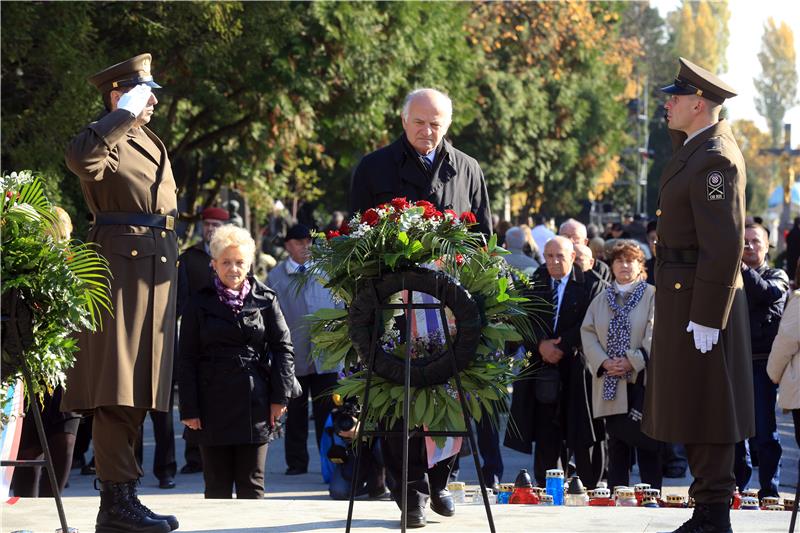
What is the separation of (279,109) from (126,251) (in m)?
12.7

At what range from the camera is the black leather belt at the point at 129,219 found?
624 centimetres

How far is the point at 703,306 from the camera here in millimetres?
6156

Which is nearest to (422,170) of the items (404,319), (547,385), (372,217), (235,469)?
(404,319)

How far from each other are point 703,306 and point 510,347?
9.03 ft

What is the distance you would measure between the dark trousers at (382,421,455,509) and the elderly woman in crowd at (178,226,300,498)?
1667mm

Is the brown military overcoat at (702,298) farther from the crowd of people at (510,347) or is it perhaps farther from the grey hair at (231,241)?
the grey hair at (231,241)

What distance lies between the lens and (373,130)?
2030 centimetres

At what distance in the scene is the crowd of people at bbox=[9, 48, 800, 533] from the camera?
6207 mm

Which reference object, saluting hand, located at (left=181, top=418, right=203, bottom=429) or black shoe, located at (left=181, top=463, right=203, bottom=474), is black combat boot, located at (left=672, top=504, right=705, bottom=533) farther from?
black shoe, located at (left=181, top=463, right=203, bottom=474)

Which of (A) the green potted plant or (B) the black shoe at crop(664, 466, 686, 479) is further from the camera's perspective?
(B) the black shoe at crop(664, 466, 686, 479)

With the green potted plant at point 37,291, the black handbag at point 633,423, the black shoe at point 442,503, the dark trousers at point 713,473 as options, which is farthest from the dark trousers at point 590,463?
the green potted plant at point 37,291

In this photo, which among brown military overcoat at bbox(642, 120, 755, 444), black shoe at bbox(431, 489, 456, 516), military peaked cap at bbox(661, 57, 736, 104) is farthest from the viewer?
black shoe at bbox(431, 489, 456, 516)

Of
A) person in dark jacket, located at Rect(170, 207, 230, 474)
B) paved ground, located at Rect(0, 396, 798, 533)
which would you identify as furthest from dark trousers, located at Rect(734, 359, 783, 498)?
person in dark jacket, located at Rect(170, 207, 230, 474)

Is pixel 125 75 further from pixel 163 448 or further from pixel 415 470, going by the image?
pixel 163 448
